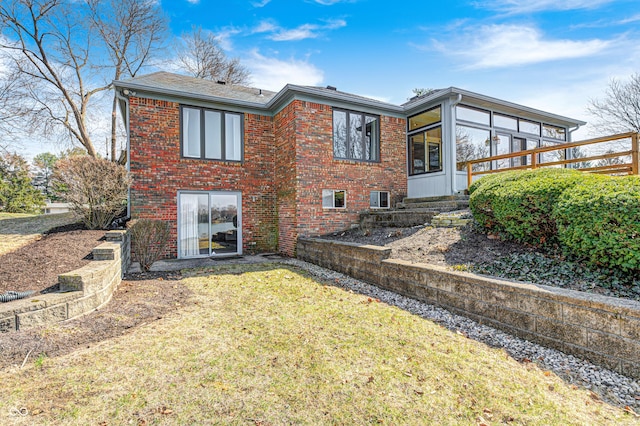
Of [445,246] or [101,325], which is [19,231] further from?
[445,246]

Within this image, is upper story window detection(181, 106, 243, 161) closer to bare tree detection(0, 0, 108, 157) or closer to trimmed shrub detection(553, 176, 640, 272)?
trimmed shrub detection(553, 176, 640, 272)

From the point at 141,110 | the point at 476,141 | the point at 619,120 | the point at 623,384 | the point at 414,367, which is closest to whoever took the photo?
the point at 623,384

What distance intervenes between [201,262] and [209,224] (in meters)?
1.36

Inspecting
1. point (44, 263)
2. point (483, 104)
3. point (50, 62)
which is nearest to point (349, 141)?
point (483, 104)

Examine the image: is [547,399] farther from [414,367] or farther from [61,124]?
[61,124]

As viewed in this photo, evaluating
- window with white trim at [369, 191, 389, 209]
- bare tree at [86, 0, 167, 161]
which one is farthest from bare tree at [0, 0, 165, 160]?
window with white trim at [369, 191, 389, 209]

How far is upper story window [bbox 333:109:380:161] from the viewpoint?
31.3 ft

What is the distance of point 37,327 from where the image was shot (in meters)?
3.26

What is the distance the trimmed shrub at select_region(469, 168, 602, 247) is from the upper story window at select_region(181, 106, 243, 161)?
268 inches

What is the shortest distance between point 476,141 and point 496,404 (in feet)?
31.1

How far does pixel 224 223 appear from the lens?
9.35 m

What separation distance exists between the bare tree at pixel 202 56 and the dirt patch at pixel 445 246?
18.6 m

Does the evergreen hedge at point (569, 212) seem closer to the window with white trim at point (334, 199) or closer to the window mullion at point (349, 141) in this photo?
the window with white trim at point (334, 199)

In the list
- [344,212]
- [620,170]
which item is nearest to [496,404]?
[344,212]
